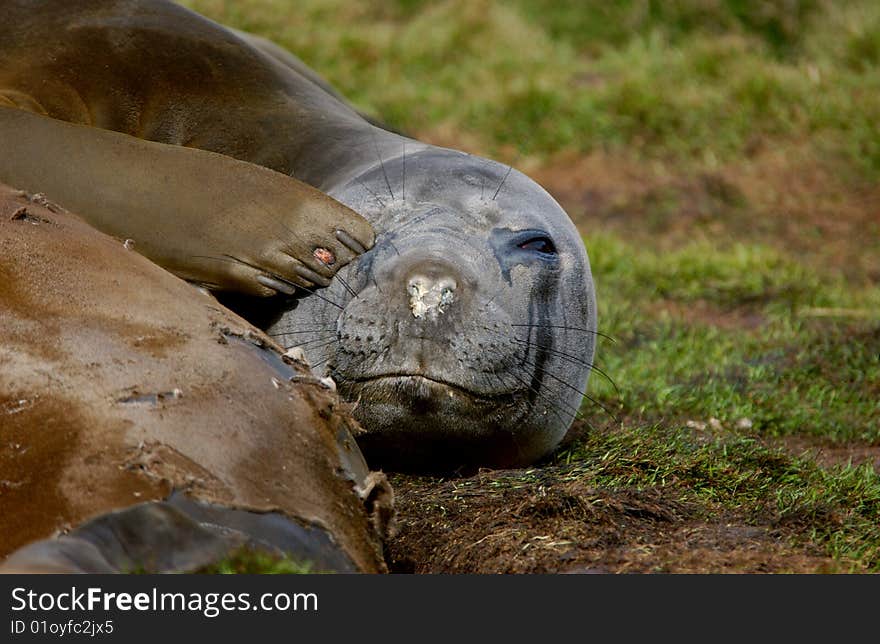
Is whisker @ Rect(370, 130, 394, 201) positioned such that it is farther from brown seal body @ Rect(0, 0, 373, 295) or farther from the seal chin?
the seal chin

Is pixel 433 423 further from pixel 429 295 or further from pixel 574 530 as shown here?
pixel 574 530

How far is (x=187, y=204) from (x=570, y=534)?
1.57 metres

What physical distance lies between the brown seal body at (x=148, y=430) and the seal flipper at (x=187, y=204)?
0.58 m

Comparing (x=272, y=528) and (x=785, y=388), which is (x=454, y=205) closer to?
(x=272, y=528)

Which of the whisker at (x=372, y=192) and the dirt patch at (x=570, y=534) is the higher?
the whisker at (x=372, y=192)

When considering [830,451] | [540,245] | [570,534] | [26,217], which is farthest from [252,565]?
[830,451]

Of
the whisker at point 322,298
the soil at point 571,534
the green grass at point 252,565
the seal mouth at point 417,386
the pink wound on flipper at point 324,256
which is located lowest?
the soil at point 571,534

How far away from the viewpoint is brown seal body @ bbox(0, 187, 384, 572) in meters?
2.77

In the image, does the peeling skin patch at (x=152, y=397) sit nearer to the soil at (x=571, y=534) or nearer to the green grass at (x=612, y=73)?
the soil at (x=571, y=534)

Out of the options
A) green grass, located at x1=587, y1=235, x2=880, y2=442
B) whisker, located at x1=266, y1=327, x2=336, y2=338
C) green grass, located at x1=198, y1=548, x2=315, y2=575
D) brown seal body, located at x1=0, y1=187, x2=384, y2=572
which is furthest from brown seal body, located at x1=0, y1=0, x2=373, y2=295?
green grass, located at x1=587, y1=235, x2=880, y2=442

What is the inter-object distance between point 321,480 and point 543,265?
61.2 inches

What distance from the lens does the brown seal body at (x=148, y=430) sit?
9.08 ft

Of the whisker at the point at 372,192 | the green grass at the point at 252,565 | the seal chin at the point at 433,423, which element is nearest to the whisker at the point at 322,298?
the seal chin at the point at 433,423

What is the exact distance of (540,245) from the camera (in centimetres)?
452
